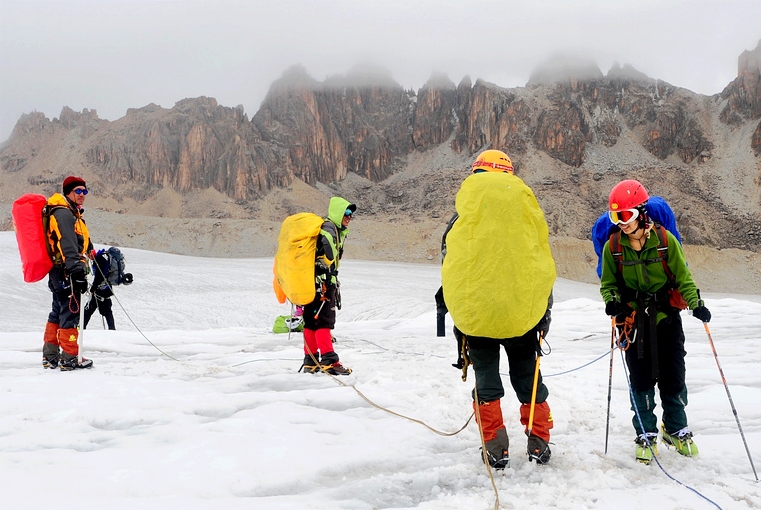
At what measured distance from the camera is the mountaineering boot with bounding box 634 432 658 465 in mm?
3516

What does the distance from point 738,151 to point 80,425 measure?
409 feet

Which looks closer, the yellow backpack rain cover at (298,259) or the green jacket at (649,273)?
the green jacket at (649,273)

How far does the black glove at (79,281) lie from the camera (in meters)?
6.02

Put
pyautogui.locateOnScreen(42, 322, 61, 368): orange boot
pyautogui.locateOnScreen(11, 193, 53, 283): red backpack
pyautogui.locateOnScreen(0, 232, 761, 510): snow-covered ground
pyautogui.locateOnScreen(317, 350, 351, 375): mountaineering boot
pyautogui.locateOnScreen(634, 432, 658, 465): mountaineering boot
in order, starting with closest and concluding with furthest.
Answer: pyautogui.locateOnScreen(0, 232, 761, 510): snow-covered ground
pyautogui.locateOnScreen(634, 432, 658, 465): mountaineering boot
pyautogui.locateOnScreen(11, 193, 53, 283): red backpack
pyautogui.locateOnScreen(317, 350, 351, 375): mountaineering boot
pyautogui.locateOnScreen(42, 322, 61, 368): orange boot

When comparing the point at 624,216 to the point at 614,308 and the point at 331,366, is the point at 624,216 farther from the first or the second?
the point at 331,366

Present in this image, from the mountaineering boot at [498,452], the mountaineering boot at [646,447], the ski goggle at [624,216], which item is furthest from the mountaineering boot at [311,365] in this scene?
the ski goggle at [624,216]

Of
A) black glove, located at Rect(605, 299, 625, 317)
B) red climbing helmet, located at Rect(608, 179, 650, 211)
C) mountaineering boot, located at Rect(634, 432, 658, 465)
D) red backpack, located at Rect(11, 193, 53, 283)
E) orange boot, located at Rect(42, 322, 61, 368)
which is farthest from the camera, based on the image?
orange boot, located at Rect(42, 322, 61, 368)

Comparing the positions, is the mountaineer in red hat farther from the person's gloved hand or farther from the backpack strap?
the backpack strap

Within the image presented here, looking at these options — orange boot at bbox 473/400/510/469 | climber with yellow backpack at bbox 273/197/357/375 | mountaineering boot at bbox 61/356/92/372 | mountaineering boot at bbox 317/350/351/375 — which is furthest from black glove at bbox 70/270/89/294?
orange boot at bbox 473/400/510/469

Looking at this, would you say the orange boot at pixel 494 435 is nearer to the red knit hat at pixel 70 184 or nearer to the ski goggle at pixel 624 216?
the ski goggle at pixel 624 216

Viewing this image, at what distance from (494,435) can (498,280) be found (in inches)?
45.4

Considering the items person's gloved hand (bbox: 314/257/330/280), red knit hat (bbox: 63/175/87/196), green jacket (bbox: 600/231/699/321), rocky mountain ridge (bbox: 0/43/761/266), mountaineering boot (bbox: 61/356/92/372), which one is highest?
rocky mountain ridge (bbox: 0/43/761/266)

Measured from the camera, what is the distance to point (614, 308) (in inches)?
151

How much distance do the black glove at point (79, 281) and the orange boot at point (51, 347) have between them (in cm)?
57
